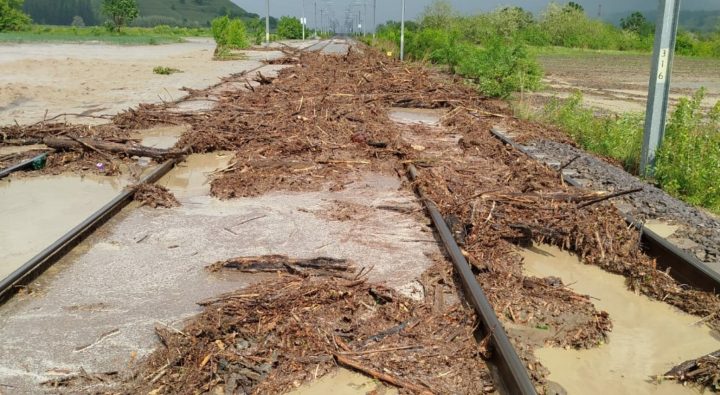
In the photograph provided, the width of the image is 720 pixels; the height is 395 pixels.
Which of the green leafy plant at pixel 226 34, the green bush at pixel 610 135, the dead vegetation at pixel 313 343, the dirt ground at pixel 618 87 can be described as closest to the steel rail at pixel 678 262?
the dead vegetation at pixel 313 343

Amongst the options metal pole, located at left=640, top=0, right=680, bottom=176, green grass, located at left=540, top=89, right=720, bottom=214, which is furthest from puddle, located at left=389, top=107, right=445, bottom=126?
metal pole, located at left=640, top=0, right=680, bottom=176

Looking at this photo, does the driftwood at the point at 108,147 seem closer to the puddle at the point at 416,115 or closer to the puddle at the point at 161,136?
the puddle at the point at 161,136

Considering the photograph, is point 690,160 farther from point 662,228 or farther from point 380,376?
point 380,376

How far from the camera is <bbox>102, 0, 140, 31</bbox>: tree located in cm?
7656

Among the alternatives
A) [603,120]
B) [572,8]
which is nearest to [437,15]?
[572,8]

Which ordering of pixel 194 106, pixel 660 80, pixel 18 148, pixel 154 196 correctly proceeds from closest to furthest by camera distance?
1. pixel 154 196
2. pixel 660 80
3. pixel 18 148
4. pixel 194 106

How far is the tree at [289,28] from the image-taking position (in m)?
89.9

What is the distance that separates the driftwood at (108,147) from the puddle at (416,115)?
6613 mm

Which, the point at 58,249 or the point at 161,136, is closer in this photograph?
the point at 58,249

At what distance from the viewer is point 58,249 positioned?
531cm

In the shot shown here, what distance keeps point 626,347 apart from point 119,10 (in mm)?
84450

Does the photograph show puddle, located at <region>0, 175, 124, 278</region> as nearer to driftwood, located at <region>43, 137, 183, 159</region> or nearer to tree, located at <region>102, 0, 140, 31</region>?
driftwood, located at <region>43, 137, 183, 159</region>

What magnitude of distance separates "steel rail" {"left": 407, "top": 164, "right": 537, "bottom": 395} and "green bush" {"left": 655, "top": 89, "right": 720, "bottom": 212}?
426 cm

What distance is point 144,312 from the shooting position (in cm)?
440
